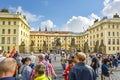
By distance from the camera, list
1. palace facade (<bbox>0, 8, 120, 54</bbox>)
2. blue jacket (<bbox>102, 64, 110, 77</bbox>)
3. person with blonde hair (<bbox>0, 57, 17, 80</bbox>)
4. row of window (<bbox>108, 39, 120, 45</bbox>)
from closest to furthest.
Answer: person with blonde hair (<bbox>0, 57, 17, 80</bbox>)
blue jacket (<bbox>102, 64, 110, 77</bbox>)
palace facade (<bbox>0, 8, 120, 54</bbox>)
row of window (<bbox>108, 39, 120, 45</bbox>)

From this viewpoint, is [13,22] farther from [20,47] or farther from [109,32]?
[109,32]

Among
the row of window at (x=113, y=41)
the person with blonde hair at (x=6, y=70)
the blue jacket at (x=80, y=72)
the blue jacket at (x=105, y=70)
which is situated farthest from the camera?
the row of window at (x=113, y=41)

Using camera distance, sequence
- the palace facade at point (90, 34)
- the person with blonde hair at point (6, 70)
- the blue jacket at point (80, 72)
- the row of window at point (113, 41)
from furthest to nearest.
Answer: the row of window at point (113, 41) → the palace facade at point (90, 34) → the blue jacket at point (80, 72) → the person with blonde hair at point (6, 70)

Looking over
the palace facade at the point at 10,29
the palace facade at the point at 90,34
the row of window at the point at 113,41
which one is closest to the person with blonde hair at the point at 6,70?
the palace facade at the point at 90,34

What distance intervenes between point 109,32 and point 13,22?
33.1 metres

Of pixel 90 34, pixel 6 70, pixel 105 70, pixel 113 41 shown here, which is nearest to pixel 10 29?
pixel 113 41

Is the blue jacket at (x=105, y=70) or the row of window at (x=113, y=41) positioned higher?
the row of window at (x=113, y=41)

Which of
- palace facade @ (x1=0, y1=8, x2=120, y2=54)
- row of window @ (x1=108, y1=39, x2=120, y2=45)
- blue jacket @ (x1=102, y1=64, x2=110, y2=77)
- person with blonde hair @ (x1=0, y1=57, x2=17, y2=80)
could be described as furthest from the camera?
row of window @ (x1=108, y1=39, x2=120, y2=45)

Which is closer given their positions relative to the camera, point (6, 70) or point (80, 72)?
point (6, 70)

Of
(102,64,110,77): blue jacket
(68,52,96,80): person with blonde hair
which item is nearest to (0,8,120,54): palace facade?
(102,64,110,77): blue jacket

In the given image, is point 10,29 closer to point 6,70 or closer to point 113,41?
point 113,41

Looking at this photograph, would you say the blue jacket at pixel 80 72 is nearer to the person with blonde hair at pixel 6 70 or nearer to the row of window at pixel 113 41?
the person with blonde hair at pixel 6 70

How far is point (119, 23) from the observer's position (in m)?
83.4

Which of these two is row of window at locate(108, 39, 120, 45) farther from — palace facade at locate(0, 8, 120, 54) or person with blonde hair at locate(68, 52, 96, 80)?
person with blonde hair at locate(68, 52, 96, 80)
